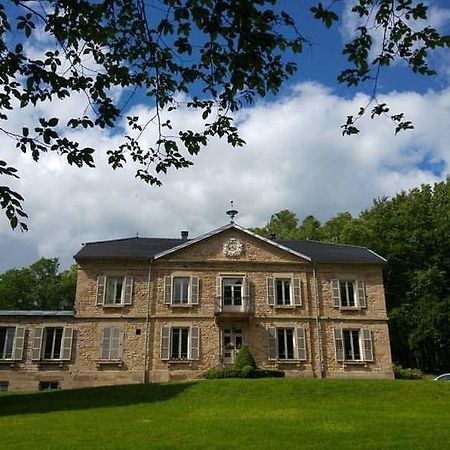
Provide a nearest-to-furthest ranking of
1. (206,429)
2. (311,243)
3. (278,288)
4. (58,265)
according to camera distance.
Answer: (206,429)
(278,288)
(311,243)
(58,265)

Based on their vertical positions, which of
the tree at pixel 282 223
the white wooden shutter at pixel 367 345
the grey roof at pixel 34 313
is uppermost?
the tree at pixel 282 223

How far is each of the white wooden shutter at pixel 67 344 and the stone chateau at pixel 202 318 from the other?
47mm

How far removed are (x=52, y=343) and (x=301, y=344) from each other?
12.1 meters

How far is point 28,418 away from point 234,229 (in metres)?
15.6

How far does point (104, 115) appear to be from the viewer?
236 inches

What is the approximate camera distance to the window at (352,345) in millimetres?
26797

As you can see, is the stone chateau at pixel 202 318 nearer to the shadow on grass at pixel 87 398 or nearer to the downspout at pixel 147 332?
the downspout at pixel 147 332

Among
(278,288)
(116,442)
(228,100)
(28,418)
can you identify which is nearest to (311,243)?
(278,288)

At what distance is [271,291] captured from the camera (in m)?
27.4

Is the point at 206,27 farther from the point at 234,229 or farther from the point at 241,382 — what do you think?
the point at 234,229

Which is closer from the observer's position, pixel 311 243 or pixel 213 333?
pixel 213 333

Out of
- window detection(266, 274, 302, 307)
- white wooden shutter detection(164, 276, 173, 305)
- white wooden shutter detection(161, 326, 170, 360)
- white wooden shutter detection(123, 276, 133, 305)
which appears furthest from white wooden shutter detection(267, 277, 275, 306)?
white wooden shutter detection(123, 276, 133, 305)

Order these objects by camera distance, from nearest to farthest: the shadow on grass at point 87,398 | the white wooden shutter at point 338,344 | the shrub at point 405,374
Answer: the shadow on grass at point 87,398 < the white wooden shutter at point 338,344 < the shrub at point 405,374

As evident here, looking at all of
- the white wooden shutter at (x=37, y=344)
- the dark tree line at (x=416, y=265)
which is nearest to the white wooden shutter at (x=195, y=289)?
the white wooden shutter at (x=37, y=344)
